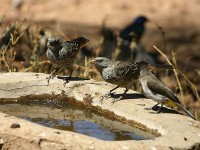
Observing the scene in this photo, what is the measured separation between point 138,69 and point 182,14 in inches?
441

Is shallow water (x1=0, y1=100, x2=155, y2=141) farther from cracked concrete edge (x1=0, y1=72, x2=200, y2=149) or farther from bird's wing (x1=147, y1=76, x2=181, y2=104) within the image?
bird's wing (x1=147, y1=76, x2=181, y2=104)

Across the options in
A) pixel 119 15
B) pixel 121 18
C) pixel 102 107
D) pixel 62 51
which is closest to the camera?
pixel 102 107

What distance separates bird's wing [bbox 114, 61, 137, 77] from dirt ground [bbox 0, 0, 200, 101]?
836 cm

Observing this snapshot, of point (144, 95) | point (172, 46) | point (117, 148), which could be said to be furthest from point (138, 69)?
point (172, 46)

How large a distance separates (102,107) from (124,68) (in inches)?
33.7

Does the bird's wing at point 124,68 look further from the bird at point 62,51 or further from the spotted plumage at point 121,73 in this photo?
the bird at point 62,51

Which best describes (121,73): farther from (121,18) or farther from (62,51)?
(121,18)

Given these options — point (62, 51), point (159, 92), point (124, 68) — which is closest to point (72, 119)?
point (159, 92)

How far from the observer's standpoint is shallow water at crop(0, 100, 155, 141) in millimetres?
7207

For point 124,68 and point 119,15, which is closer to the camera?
point 124,68

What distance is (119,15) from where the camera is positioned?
19438mm

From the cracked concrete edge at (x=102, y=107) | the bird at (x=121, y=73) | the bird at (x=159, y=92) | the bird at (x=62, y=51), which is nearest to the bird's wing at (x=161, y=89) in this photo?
the bird at (x=159, y=92)

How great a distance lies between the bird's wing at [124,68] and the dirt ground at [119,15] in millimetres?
8359

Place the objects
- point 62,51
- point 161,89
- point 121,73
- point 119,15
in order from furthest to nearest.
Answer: point 119,15, point 62,51, point 121,73, point 161,89
